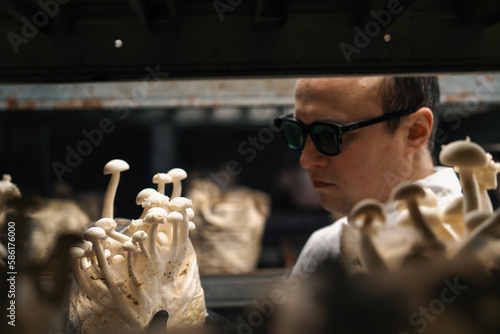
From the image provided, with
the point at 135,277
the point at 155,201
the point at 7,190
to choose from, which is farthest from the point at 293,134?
the point at 7,190

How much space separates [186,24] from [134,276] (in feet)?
1.59

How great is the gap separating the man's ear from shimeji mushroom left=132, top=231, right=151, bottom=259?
0.68 metres

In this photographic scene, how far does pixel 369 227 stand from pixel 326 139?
0.40 metres

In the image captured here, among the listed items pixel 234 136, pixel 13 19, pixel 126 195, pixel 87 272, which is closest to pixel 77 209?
pixel 126 195

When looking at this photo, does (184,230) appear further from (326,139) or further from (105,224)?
(326,139)

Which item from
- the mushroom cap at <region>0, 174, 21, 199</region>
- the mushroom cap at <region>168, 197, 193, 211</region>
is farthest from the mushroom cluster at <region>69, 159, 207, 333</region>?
the mushroom cap at <region>0, 174, 21, 199</region>

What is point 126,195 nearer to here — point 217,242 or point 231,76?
point 217,242

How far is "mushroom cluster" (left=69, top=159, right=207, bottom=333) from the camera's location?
2.61 ft

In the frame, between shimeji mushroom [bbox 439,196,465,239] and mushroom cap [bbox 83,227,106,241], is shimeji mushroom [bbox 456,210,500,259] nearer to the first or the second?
shimeji mushroom [bbox 439,196,465,239]

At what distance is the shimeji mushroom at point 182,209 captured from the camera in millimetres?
833

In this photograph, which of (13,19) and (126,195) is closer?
(13,19)

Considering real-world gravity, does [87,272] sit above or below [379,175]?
below

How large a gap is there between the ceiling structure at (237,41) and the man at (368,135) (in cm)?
30

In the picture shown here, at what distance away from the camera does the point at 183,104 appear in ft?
5.68
